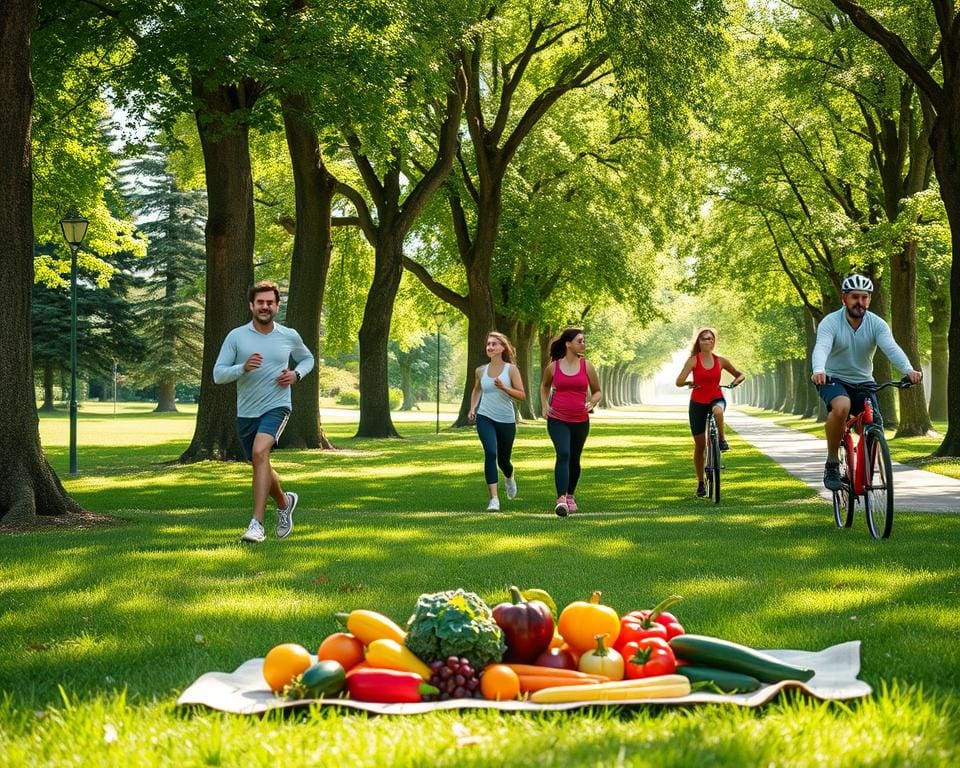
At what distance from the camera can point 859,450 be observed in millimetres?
10625

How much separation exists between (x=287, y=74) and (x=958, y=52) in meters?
11.5

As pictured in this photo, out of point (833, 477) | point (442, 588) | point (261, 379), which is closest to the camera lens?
point (442, 588)

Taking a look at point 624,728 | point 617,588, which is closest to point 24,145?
point 617,588

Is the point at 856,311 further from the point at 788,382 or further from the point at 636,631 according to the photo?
the point at 788,382

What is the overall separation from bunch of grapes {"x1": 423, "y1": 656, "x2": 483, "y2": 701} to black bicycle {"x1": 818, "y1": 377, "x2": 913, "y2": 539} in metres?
6.47

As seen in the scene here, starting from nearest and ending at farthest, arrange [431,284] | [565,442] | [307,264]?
[565,442], [307,264], [431,284]

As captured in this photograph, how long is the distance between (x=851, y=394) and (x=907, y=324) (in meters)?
20.2

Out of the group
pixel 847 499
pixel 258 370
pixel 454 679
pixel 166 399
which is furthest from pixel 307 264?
pixel 166 399

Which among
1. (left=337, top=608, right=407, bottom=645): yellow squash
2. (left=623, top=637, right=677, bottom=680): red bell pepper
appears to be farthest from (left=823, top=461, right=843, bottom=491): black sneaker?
(left=337, top=608, right=407, bottom=645): yellow squash

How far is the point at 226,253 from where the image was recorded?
2120cm

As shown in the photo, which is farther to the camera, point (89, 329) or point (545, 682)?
point (89, 329)

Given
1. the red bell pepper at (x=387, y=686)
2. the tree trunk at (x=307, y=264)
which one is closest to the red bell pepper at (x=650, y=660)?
the red bell pepper at (x=387, y=686)

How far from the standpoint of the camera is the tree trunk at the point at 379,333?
31.1 m

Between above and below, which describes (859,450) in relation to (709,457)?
above
